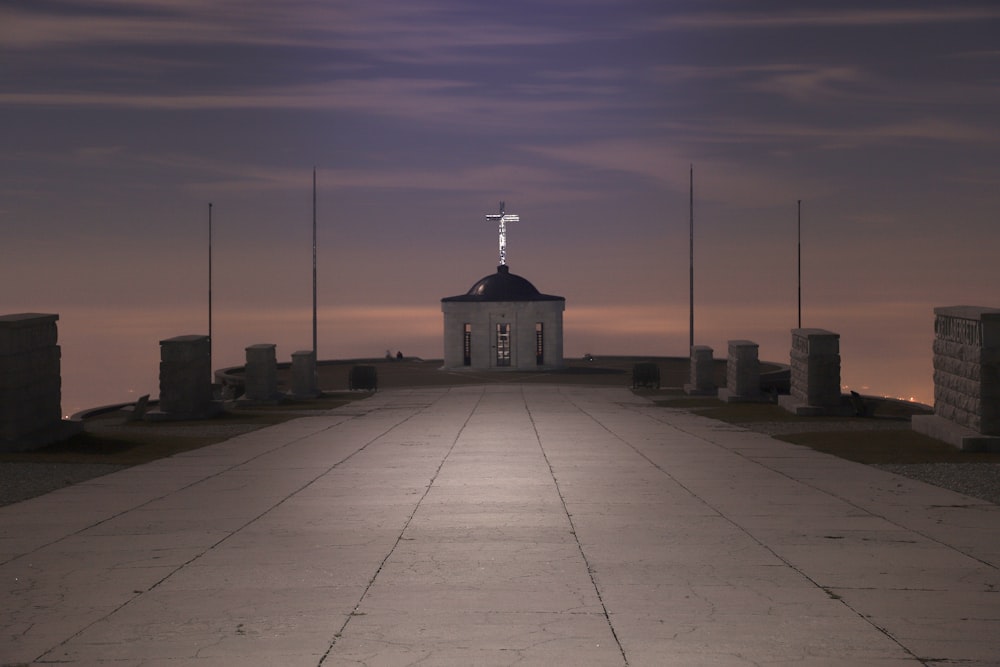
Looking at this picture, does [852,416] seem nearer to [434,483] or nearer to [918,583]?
[434,483]

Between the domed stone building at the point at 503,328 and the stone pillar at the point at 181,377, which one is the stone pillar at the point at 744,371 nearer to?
the stone pillar at the point at 181,377

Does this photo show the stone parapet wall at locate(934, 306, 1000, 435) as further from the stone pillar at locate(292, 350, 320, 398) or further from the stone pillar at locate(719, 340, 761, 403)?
the stone pillar at locate(292, 350, 320, 398)

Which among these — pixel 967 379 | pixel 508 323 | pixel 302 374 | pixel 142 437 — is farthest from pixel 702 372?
pixel 142 437

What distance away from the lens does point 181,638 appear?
8602 millimetres

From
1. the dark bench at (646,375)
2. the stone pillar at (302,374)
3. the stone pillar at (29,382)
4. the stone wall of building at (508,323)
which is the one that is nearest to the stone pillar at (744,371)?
the dark bench at (646,375)

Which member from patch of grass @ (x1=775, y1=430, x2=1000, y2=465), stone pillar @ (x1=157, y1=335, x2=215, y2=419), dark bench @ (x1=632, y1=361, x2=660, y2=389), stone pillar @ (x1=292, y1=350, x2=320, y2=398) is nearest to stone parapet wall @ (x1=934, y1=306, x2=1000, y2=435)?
patch of grass @ (x1=775, y1=430, x2=1000, y2=465)

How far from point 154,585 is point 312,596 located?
1.65 m

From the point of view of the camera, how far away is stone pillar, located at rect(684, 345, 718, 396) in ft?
145

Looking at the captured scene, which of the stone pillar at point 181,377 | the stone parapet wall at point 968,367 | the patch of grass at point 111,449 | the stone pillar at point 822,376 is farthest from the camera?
the stone pillar at point 822,376

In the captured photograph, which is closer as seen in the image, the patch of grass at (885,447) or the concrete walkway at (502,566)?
the concrete walkway at (502,566)

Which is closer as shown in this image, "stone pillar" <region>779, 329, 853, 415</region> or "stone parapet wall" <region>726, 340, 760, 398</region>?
"stone pillar" <region>779, 329, 853, 415</region>

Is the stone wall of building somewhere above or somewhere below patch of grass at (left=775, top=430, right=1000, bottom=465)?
above

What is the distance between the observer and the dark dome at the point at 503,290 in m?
61.9

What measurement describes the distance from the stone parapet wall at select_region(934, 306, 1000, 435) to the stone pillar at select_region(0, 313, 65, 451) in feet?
65.0
